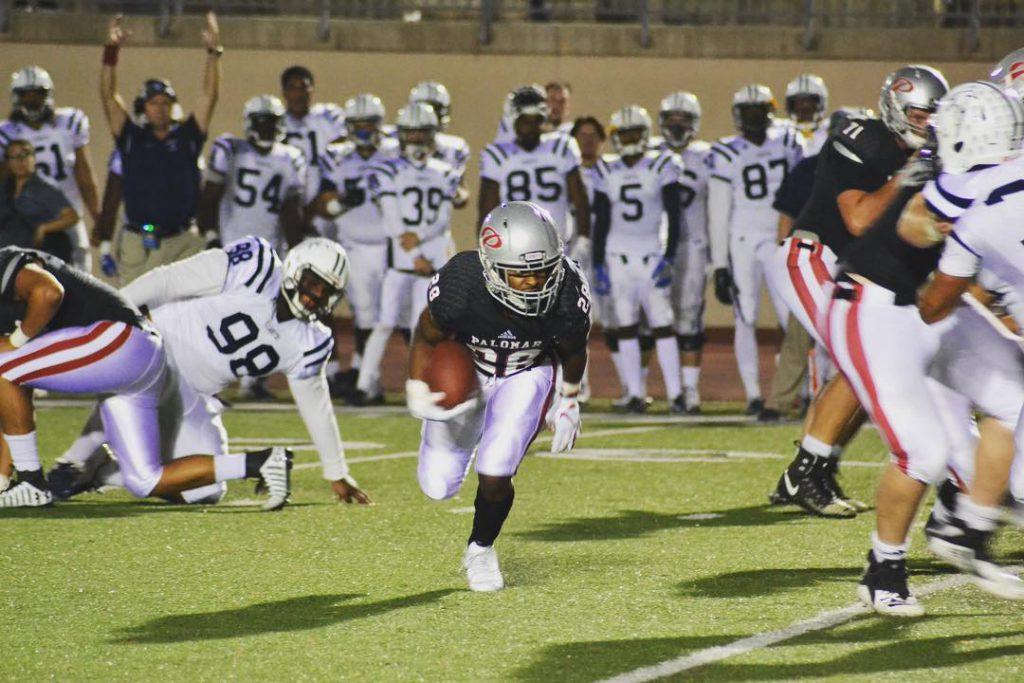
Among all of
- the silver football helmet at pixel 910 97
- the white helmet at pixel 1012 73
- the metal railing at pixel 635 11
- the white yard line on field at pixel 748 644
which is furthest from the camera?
the metal railing at pixel 635 11

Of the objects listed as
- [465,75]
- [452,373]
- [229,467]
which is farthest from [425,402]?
[465,75]

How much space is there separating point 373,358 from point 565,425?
5.70 meters

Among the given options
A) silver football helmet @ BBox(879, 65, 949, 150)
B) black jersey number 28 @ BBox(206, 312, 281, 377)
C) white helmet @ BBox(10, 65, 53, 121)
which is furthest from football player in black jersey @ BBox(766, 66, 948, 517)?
white helmet @ BBox(10, 65, 53, 121)

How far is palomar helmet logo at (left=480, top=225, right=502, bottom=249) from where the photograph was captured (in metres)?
5.05

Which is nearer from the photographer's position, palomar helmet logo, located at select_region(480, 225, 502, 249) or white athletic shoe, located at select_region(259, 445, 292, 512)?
palomar helmet logo, located at select_region(480, 225, 502, 249)

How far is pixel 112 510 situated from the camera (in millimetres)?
6781

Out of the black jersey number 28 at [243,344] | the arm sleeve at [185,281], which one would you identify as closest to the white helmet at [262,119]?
the arm sleeve at [185,281]

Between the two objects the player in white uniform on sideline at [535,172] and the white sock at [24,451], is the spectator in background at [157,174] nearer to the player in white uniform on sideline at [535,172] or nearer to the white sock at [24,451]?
the player in white uniform on sideline at [535,172]

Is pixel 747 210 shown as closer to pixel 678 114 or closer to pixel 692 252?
pixel 692 252

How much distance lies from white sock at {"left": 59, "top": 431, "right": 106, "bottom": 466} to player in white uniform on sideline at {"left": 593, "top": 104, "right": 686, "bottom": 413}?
446cm

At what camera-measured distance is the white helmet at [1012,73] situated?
6117mm

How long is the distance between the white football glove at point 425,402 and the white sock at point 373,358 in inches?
214

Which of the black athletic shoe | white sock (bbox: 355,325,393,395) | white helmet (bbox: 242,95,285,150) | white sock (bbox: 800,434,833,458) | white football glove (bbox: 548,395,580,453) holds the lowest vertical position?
white sock (bbox: 355,325,393,395)

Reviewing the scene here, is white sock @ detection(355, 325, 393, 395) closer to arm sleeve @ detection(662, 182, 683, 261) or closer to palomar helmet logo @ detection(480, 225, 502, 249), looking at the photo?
arm sleeve @ detection(662, 182, 683, 261)
